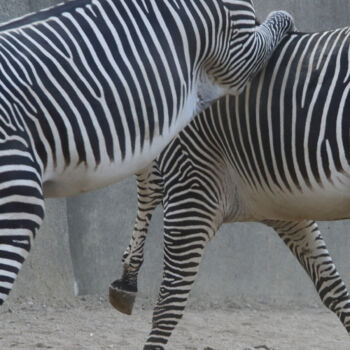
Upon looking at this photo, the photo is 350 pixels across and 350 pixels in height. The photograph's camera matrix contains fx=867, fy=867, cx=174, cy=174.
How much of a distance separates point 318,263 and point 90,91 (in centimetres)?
232

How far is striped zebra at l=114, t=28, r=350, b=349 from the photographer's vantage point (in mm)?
A: 4512

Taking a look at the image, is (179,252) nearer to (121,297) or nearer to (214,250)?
(121,297)

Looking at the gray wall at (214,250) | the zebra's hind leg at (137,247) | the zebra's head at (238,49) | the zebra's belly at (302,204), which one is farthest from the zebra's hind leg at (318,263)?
the gray wall at (214,250)

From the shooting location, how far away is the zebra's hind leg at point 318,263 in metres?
5.28

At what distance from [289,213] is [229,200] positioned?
0.37 meters

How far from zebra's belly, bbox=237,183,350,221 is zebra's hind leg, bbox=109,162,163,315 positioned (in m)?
0.90

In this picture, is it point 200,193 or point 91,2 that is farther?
point 200,193

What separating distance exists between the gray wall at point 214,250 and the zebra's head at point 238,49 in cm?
324

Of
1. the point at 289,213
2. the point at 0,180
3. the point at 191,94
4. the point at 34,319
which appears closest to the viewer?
the point at 0,180

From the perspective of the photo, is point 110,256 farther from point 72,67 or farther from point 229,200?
point 72,67

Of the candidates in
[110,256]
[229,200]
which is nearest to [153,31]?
[229,200]

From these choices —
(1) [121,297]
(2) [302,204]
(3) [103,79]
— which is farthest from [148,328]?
(3) [103,79]

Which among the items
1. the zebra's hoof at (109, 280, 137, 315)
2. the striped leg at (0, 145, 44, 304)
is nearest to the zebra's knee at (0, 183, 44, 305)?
the striped leg at (0, 145, 44, 304)

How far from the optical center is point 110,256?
25.2ft
